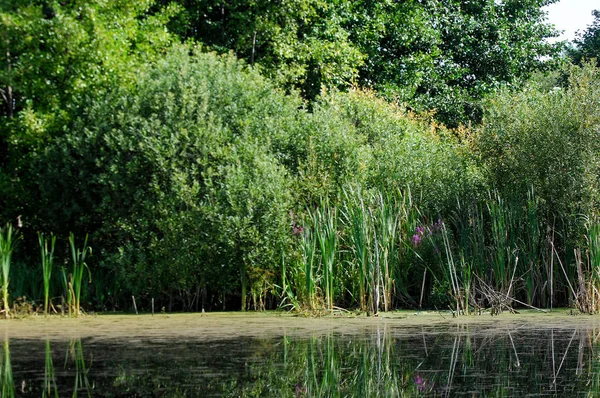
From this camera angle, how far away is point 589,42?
124ft

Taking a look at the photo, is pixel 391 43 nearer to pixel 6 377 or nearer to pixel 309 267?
pixel 309 267

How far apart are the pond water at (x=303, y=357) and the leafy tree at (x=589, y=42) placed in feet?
89.8

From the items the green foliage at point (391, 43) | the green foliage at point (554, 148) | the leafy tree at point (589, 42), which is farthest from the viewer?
the leafy tree at point (589, 42)

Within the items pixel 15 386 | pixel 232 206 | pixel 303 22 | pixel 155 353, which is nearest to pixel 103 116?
pixel 232 206

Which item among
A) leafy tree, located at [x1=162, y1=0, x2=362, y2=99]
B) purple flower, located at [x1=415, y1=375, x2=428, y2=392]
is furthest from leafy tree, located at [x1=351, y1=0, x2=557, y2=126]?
purple flower, located at [x1=415, y1=375, x2=428, y2=392]

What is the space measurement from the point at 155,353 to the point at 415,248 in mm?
5650

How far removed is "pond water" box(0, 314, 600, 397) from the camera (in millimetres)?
6727

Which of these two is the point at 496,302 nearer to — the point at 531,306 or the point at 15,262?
the point at 531,306

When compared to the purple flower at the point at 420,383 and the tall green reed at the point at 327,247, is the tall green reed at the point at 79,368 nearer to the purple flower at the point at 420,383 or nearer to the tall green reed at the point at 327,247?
the purple flower at the point at 420,383

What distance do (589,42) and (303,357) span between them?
32.7 m

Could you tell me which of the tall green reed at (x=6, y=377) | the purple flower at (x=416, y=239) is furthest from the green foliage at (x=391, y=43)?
the tall green reed at (x=6, y=377)

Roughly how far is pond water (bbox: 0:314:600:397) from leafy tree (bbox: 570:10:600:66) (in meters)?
27.4

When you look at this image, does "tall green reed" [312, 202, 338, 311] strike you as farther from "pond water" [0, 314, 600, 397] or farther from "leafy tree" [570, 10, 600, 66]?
"leafy tree" [570, 10, 600, 66]

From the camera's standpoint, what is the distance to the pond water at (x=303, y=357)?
6.73m
